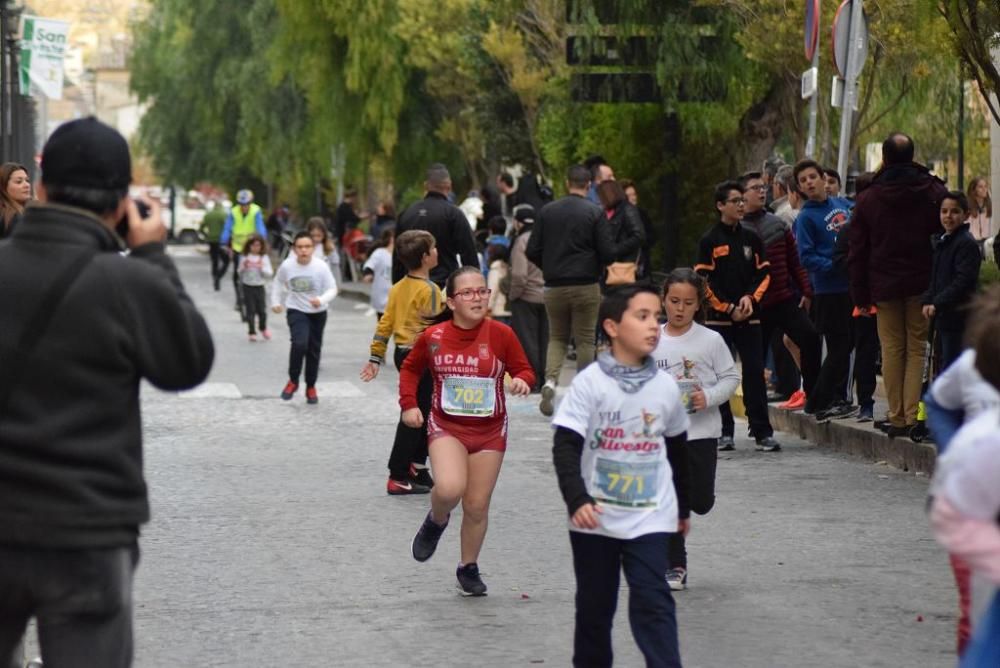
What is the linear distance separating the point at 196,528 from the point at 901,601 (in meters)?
3.78

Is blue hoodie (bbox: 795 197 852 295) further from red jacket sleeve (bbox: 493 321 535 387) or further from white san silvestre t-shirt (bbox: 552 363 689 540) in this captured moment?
white san silvestre t-shirt (bbox: 552 363 689 540)

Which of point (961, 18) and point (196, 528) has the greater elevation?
point (961, 18)

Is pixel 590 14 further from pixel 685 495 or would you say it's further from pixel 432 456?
pixel 685 495

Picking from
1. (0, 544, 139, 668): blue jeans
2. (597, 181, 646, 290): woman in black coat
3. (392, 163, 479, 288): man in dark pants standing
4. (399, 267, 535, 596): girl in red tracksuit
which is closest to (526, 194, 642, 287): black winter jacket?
(597, 181, 646, 290): woman in black coat

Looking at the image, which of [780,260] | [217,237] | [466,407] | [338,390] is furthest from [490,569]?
[217,237]

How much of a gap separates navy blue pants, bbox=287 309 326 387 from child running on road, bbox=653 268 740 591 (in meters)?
8.77

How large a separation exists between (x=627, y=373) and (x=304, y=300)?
37.2ft

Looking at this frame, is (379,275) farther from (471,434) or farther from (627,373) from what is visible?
(627,373)

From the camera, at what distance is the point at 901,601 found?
8.41m

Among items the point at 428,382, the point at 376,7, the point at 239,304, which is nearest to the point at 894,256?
the point at 428,382

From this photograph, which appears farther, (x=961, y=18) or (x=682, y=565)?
→ (x=961, y=18)

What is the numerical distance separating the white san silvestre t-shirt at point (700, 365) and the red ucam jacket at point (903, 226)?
14.2 feet

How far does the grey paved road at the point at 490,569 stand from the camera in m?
7.52

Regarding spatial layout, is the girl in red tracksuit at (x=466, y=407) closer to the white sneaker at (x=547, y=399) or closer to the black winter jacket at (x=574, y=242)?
the white sneaker at (x=547, y=399)
